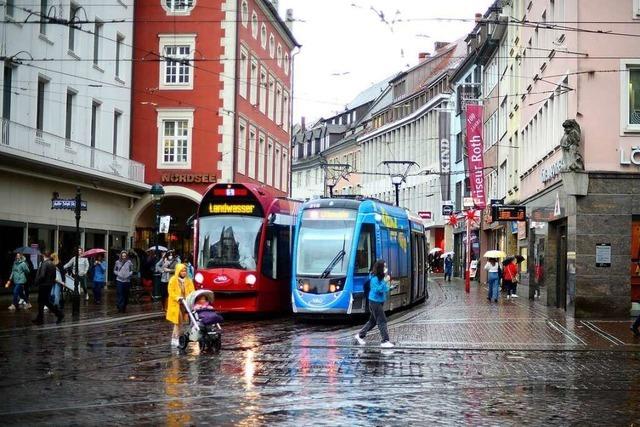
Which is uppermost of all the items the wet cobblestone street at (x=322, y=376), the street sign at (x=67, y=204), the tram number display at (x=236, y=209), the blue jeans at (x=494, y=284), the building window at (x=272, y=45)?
the building window at (x=272, y=45)

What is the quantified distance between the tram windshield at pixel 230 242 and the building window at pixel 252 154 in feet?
90.6

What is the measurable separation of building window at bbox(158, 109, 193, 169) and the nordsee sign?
65.5ft

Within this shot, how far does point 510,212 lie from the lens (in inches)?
1394

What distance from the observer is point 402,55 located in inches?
1240

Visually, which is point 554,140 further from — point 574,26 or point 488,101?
point 488,101

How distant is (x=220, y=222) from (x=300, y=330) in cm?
434

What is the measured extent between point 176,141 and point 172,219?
13.5 ft

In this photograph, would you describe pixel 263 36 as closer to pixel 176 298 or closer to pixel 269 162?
pixel 269 162

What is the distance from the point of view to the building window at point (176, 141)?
47781mm

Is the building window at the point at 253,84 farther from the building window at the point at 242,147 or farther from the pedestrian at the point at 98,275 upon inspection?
the pedestrian at the point at 98,275

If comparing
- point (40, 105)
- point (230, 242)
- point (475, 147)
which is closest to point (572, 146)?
point (230, 242)

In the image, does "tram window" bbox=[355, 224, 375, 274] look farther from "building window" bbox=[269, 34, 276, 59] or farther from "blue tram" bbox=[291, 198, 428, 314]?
"building window" bbox=[269, 34, 276, 59]

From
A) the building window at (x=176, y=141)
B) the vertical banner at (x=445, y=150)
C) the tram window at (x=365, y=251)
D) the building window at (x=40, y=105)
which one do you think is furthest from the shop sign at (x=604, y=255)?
the vertical banner at (x=445, y=150)

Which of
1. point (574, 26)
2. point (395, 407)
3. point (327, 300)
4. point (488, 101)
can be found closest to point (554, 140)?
point (574, 26)
